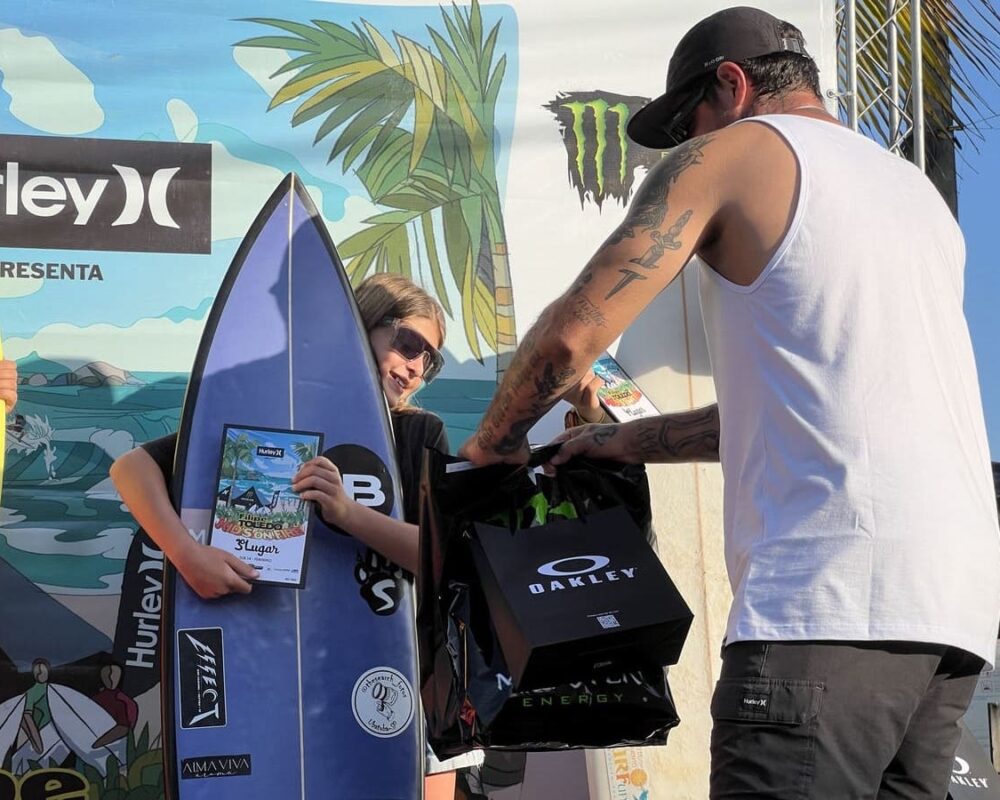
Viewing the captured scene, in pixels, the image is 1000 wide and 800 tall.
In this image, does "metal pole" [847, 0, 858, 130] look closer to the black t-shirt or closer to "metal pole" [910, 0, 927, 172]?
"metal pole" [910, 0, 927, 172]

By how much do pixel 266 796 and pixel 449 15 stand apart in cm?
236

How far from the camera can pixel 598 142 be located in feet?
12.8

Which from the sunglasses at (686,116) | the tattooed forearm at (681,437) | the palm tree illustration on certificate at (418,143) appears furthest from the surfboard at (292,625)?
the sunglasses at (686,116)

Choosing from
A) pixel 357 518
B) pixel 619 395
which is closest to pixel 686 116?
pixel 357 518

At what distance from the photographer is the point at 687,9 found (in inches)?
157

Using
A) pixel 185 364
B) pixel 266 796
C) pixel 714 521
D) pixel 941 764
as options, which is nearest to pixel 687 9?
pixel 714 521

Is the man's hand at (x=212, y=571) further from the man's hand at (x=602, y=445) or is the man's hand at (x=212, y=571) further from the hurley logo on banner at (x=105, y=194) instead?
the man's hand at (x=602, y=445)

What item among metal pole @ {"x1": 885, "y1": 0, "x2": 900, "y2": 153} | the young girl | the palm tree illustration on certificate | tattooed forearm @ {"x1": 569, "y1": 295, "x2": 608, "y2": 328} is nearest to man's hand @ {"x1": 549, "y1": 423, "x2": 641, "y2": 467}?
tattooed forearm @ {"x1": 569, "y1": 295, "x2": 608, "y2": 328}

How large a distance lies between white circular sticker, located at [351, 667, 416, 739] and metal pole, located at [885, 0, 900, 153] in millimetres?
2266

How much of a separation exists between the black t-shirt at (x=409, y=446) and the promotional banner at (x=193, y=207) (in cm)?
38

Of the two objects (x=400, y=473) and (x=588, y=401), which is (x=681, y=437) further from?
(x=588, y=401)

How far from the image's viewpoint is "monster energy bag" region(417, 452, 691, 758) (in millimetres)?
1762

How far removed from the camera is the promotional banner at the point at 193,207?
11.0 feet

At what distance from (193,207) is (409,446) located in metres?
1.02
